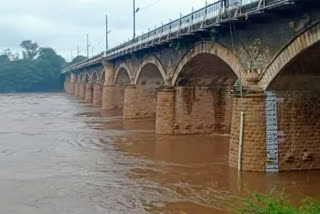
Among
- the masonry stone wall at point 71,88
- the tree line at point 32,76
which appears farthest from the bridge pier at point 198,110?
the tree line at point 32,76

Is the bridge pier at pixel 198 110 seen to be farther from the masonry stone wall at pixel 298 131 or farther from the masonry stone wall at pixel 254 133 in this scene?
the masonry stone wall at pixel 298 131

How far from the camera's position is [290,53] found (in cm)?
1717

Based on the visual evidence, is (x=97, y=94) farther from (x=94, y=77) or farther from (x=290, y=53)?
(x=290, y=53)

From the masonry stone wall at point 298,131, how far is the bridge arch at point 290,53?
0.77 metres

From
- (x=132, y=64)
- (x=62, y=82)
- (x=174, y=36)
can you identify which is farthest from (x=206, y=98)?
(x=62, y=82)

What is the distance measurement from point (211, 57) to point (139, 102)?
17.1m

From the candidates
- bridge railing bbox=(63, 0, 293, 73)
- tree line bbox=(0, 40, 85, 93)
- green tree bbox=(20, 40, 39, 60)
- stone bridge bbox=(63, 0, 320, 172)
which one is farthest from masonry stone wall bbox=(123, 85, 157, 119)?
green tree bbox=(20, 40, 39, 60)

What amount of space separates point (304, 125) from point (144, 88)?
26.4m

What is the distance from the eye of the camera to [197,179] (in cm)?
1845

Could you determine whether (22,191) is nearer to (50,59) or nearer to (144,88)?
(144,88)

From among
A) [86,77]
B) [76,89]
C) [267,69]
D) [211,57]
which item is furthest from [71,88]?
[267,69]

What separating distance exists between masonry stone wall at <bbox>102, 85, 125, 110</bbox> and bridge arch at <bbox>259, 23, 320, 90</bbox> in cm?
3711

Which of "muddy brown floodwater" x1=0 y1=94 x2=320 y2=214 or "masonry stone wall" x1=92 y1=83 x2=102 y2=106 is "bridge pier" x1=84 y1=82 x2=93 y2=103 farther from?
"muddy brown floodwater" x1=0 y1=94 x2=320 y2=214

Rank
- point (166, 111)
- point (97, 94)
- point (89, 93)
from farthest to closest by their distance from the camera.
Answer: point (89, 93) < point (97, 94) < point (166, 111)
